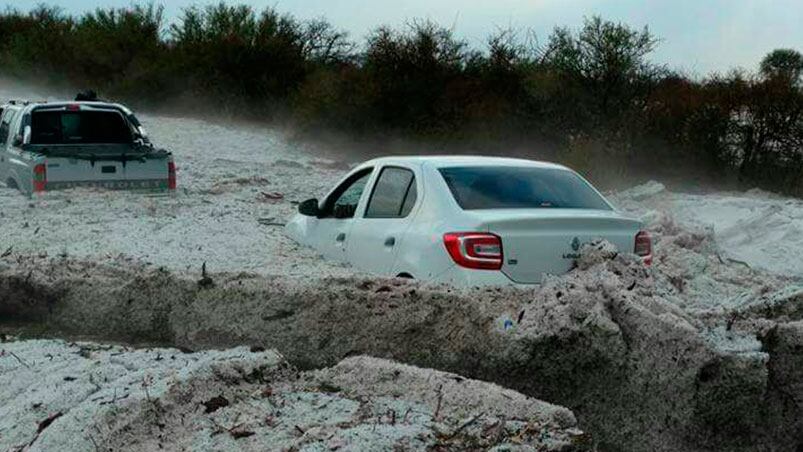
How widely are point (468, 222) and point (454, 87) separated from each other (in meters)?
22.6

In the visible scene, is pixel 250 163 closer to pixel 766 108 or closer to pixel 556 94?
pixel 556 94

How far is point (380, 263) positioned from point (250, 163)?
18.0 metres

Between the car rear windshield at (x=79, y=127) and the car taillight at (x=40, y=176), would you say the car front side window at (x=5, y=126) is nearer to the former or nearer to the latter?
the car rear windshield at (x=79, y=127)

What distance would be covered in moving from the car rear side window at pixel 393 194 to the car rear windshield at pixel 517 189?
305 millimetres

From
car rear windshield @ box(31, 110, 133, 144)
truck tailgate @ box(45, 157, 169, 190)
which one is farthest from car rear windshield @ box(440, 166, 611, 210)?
car rear windshield @ box(31, 110, 133, 144)

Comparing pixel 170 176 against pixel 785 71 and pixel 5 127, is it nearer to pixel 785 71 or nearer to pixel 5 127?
pixel 5 127

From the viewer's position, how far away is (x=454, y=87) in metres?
29.9

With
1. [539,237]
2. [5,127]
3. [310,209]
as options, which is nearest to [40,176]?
[5,127]

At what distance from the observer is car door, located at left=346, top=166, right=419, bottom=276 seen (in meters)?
8.32

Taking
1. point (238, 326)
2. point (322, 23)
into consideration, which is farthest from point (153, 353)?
point (322, 23)

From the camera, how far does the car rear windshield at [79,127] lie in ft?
52.4

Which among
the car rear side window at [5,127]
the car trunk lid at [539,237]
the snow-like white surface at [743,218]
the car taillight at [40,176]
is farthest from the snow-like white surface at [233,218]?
the car trunk lid at [539,237]

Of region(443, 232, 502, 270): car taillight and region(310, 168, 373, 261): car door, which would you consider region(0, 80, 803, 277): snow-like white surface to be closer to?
region(310, 168, 373, 261): car door

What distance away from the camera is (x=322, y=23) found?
4022cm
